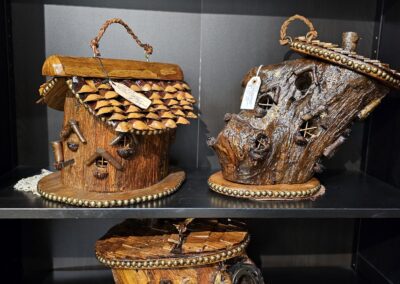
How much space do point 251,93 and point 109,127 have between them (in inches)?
14.4

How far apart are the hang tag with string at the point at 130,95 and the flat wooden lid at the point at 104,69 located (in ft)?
0.05

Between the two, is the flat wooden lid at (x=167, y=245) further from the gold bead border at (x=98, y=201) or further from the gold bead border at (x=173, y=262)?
the gold bead border at (x=98, y=201)

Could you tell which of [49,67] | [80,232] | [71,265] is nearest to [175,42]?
[49,67]

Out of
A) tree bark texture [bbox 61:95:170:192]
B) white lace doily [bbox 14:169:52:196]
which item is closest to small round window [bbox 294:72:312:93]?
tree bark texture [bbox 61:95:170:192]

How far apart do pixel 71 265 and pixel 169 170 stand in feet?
1.66

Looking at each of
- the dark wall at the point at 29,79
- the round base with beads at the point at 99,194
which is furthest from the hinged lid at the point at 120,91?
the dark wall at the point at 29,79

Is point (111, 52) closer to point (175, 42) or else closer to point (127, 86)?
point (175, 42)

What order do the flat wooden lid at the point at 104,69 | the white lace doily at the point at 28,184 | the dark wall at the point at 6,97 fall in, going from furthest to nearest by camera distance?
the dark wall at the point at 6,97
the white lace doily at the point at 28,184
the flat wooden lid at the point at 104,69

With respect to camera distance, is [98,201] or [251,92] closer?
[98,201]

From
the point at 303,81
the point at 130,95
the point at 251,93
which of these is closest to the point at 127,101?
the point at 130,95

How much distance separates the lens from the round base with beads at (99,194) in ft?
2.43

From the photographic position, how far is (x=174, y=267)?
79 centimetres

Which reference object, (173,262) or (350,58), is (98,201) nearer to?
(173,262)

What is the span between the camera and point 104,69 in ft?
2.51
